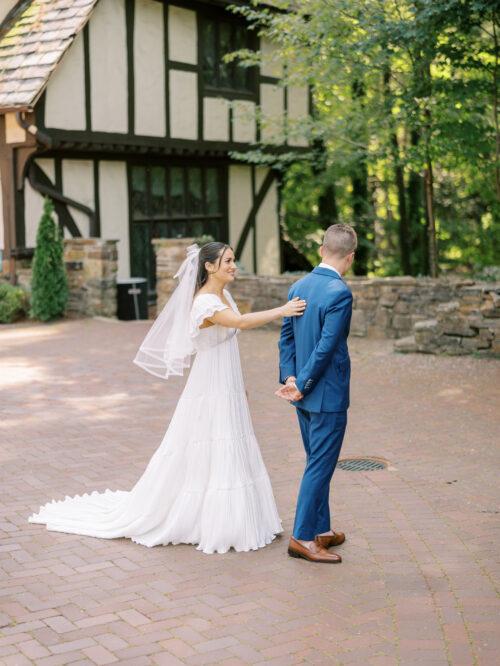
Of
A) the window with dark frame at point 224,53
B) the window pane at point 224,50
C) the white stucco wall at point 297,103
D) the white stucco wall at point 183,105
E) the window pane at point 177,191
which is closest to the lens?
the white stucco wall at point 183,105

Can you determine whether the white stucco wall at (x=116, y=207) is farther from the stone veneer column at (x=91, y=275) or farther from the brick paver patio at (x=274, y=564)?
the brick paver patio at (x=274, y=564)

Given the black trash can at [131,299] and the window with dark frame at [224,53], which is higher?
the window with dark frame at [224,53]

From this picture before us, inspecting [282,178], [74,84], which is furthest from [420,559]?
[282,178]

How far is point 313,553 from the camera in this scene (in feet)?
17.3

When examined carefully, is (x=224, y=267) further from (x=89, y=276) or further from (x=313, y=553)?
(x=89, y=276)

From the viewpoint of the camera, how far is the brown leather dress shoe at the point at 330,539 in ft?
17.7

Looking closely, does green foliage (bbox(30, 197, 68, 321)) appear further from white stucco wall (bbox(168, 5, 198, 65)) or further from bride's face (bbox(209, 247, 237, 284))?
bride's face (bbox(209, 247, 237, 284))

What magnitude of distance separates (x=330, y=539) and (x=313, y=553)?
230 mm

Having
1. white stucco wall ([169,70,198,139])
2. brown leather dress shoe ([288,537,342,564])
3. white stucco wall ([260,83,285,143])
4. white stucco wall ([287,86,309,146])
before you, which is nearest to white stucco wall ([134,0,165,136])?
white stucco wall ([169,70,198,139])

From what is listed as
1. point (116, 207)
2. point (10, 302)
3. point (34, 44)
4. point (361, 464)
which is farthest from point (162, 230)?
point (361, 464)

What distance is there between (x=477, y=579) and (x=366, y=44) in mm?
8752

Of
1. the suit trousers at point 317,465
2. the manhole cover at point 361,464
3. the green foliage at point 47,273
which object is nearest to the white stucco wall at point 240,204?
the green foliage at point 47,273

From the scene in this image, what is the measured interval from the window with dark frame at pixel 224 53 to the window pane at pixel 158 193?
197cm

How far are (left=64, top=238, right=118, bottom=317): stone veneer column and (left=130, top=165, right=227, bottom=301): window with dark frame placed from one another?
6.01ft
